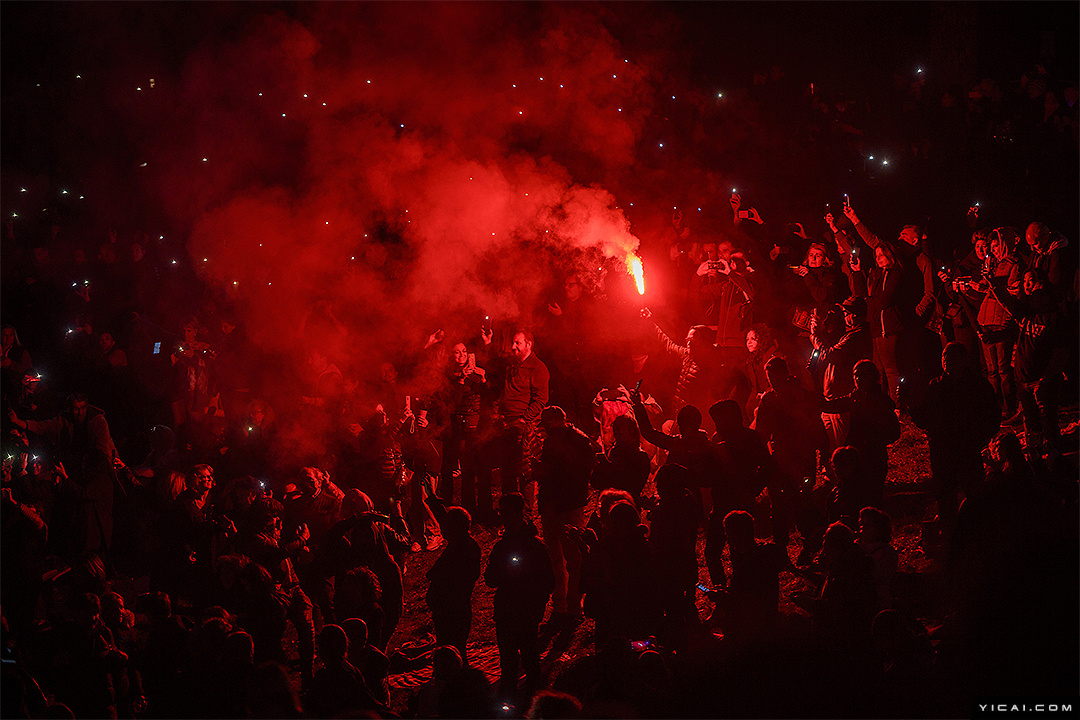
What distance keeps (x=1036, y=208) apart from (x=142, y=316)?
9.85 meters

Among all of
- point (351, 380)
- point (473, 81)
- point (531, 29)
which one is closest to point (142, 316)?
point (351, 380)

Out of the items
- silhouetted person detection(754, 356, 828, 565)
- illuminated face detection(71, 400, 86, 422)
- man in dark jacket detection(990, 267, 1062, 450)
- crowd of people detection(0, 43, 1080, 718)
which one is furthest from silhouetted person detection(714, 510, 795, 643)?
illuminated face detection(71, 400, 86, 422)

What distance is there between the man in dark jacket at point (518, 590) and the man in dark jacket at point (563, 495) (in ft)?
2.65

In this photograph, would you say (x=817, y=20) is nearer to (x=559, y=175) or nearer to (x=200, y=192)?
(x=559, y=175)

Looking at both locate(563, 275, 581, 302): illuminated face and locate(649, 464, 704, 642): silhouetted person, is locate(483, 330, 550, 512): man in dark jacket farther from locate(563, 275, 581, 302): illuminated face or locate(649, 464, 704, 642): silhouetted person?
locate(649, 464, 704, 642): silhouetted person

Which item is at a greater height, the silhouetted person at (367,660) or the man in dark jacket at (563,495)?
the man in dark jacket at (563,495)

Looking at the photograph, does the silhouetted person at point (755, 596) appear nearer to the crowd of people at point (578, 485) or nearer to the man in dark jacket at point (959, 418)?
the crowd of people at point (578, 485)

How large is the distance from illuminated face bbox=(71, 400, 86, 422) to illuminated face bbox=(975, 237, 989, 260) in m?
8.11

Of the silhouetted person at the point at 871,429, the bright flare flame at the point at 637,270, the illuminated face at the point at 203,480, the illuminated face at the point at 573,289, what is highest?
the bright flare flame at the point at 637,270

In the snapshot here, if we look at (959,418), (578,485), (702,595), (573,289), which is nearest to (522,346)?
(573,289)

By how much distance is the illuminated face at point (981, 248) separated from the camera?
22.4 feet

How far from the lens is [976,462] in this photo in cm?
525

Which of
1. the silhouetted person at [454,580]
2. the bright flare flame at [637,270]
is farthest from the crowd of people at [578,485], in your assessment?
the bright flare flame at [637,270]

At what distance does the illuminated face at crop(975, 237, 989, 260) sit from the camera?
684 cm
